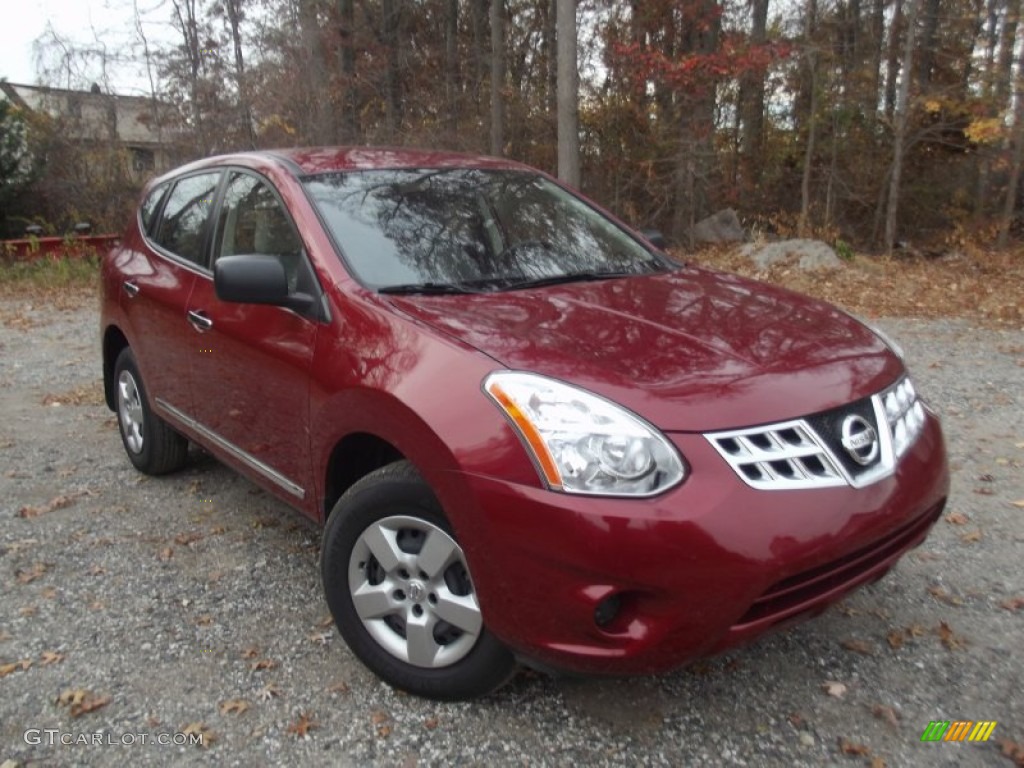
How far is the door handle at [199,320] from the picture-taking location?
3.41 metres

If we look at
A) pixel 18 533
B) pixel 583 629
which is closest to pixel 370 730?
pixel 583 629

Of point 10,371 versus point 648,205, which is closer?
point 10,371

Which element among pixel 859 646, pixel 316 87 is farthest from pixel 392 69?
pixel 859 646

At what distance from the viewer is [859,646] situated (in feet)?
9.11

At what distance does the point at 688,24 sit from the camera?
1630 centimetres

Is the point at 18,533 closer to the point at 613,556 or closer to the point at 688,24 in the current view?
the point at 613,556

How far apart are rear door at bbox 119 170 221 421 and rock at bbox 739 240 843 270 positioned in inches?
387

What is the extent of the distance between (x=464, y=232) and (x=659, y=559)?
173 cm

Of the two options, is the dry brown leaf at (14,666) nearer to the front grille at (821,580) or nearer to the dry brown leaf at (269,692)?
the dry brown leaf at (269,692)

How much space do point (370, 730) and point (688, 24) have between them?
16.6 m

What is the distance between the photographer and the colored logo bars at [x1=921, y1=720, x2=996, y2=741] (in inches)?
92.2

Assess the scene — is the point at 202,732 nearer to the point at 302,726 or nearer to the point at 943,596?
the point at 302,726

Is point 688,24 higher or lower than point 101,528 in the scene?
higher

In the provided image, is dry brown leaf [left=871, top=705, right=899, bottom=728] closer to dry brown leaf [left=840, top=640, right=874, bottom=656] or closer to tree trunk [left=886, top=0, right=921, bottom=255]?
dry brown leaf [left=840, top=640, right=874, bottom=656]
